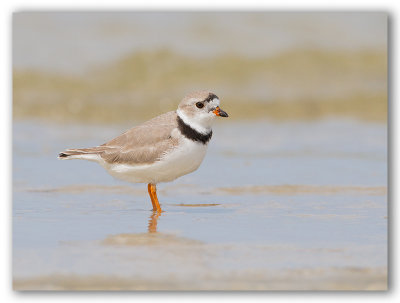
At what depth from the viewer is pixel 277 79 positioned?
14.8 meters

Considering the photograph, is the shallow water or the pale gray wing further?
the pale gray wing

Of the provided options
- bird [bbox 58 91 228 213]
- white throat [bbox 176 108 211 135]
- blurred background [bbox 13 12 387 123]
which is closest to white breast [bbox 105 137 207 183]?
bird [bbox 58 91 228 213]

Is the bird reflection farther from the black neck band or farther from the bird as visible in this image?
the black neck band

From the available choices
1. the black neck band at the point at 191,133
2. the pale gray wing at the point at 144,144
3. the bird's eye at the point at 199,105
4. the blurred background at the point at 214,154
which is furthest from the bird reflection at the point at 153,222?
the bird's eye at the point at 199,105

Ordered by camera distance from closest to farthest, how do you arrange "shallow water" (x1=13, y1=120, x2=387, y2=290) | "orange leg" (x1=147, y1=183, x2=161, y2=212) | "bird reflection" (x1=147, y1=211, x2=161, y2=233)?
"shallow water" (x1=13, y1=120, x2=387, y2=290) < "bird reflection" (x1=147, y1=211, x2=161, y2=233) < "orange leg" (x1=147, y1=183, x2=161, y2=212)

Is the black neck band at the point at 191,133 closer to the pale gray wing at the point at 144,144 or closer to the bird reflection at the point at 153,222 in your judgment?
the pale gray wing at the point at 144,144

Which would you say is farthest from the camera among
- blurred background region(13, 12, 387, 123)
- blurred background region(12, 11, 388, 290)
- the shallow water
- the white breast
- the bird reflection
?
blurred background region(13, 12, 387, 123)

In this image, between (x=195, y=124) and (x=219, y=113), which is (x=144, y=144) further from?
(x=219, y=113)

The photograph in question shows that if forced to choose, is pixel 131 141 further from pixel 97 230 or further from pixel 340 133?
pixel 340 133

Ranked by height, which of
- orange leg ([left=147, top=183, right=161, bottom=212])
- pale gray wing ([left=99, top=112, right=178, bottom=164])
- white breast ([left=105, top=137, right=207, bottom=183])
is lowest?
orange leg ([left=147, top=183, right=161, bottom=212])

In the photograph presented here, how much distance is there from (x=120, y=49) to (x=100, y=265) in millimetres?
10013

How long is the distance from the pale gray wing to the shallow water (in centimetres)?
54

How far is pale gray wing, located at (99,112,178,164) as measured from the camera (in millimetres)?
6727

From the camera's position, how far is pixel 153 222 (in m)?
6.53
